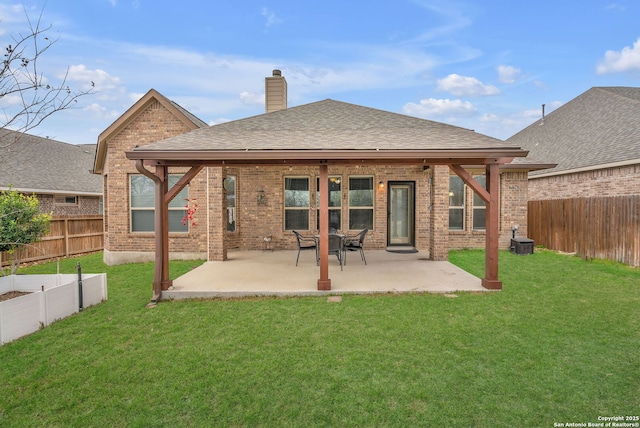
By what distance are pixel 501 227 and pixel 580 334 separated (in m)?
7.29

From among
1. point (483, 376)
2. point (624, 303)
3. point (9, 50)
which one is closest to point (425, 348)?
point (483, 376)

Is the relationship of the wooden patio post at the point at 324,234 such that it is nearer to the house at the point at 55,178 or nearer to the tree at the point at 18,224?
the tree at the point at 18,224

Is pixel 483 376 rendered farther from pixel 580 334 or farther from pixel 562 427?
pixel 580 334

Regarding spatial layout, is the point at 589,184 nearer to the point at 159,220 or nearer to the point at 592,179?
the point at 592,179

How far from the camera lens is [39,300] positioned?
4312 mm

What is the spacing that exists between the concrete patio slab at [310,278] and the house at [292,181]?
468mm

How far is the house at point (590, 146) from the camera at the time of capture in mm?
9334

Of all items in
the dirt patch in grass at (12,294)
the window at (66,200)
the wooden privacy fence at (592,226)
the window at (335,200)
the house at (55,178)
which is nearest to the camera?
the dirt patch in grass at (12,294)

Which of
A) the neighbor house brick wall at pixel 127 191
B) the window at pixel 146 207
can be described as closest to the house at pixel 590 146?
the neighbor house brick wall at pixel 127 191

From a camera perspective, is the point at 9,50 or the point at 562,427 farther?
the point at 9,50

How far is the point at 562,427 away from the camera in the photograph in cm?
234

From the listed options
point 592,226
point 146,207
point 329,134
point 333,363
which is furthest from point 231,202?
point 592,226

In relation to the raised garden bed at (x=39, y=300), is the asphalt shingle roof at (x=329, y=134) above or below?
above

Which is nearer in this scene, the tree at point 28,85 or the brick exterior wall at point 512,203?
the tree at point 28,85
